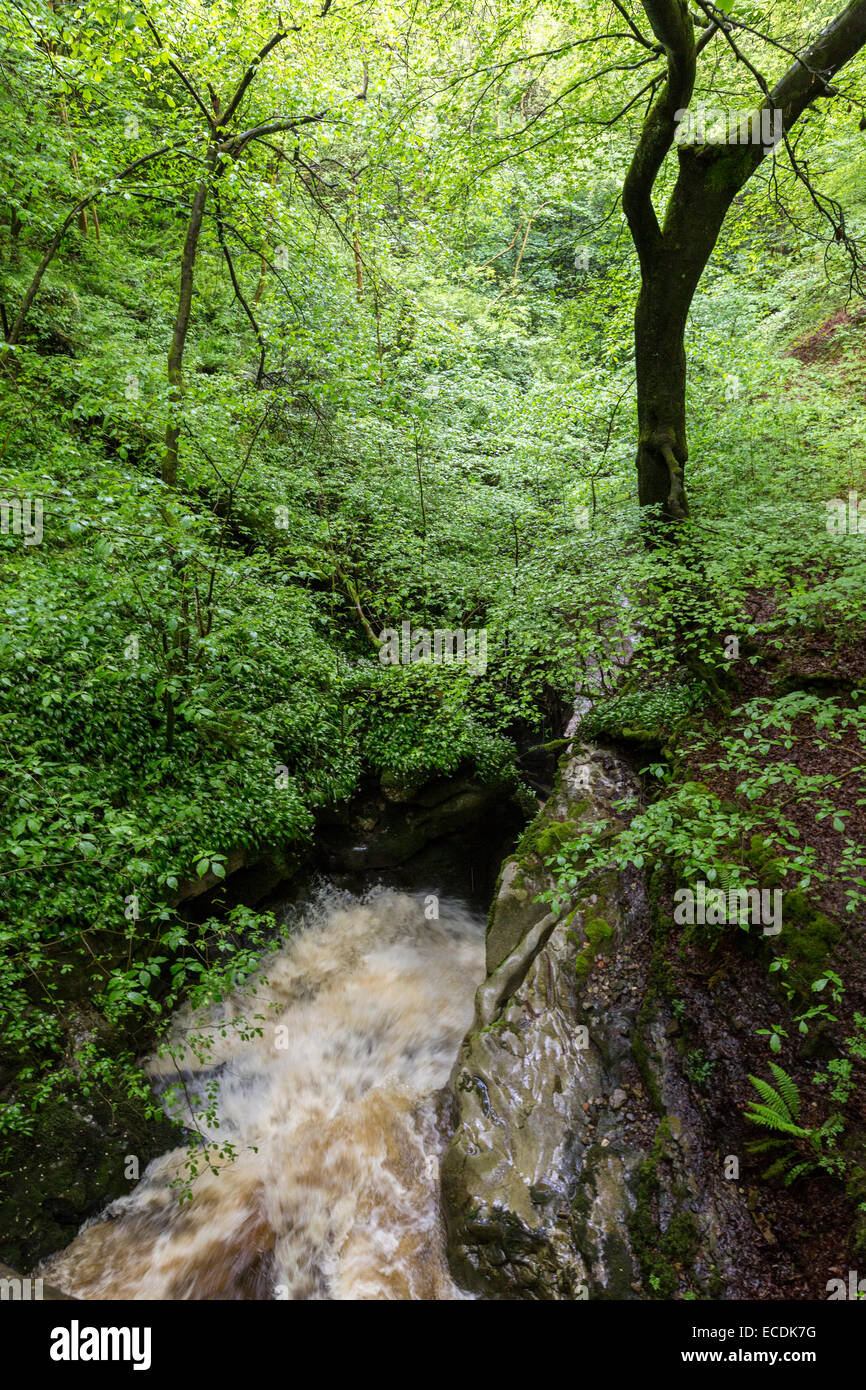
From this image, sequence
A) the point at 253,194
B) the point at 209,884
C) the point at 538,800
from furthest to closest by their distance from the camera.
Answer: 1. the point at 538,800
2. the point at 253,194
3. the point at 209,884

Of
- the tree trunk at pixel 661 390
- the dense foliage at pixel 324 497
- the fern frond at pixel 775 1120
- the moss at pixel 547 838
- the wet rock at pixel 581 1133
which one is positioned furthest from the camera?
the tree trunk at pixel 661 390

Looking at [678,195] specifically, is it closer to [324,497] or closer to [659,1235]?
[324,497]

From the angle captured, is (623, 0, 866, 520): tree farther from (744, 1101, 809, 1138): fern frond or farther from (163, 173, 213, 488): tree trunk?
(744, 1101, 809, 1138): fern frond

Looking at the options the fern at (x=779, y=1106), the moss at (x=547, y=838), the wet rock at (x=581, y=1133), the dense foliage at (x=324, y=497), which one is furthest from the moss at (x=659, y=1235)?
the moss at (x=547, y=838)

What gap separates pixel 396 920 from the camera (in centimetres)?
803

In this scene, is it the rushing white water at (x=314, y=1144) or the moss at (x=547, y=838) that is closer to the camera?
the rushing white water at (x=314, y=1144)

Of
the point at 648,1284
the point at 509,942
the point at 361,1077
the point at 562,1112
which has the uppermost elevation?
the point at 509,942

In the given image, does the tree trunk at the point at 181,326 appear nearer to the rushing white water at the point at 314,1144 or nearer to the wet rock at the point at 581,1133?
the rushing white water at the point at 314,1144

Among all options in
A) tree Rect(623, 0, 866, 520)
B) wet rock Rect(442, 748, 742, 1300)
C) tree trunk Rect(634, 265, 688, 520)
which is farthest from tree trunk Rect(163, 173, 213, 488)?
wet rock Rect(442, 748, 742, 1300)

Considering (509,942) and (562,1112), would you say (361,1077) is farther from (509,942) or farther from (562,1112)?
(562,1112)

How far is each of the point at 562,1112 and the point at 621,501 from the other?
734 centimetres

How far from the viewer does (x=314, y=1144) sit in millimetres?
5395

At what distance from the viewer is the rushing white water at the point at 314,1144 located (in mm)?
4398

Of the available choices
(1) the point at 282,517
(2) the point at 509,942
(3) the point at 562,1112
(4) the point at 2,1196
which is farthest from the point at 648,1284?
(1) the point at 282,517
